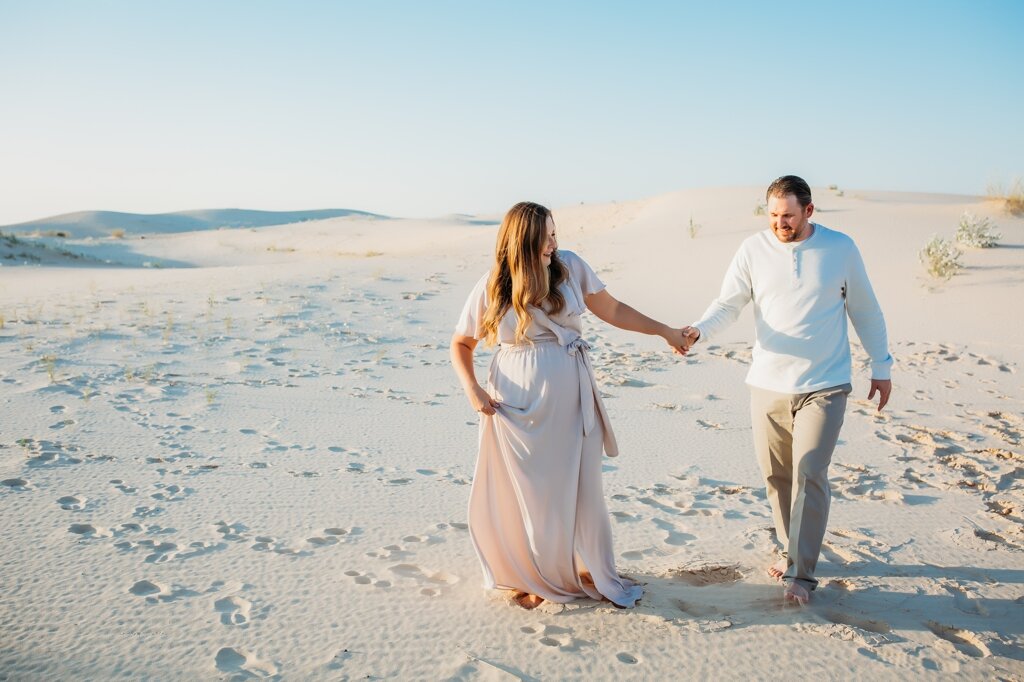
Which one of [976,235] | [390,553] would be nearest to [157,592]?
[390,553]

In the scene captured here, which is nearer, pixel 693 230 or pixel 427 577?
pixel 427 577

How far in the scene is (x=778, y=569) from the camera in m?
3.78


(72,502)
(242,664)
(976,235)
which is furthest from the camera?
(976,235)

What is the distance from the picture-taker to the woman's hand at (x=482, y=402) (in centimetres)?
349

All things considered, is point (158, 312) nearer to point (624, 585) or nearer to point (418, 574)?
point (418, 574)

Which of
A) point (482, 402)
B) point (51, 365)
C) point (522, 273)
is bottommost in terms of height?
point (51, 365)

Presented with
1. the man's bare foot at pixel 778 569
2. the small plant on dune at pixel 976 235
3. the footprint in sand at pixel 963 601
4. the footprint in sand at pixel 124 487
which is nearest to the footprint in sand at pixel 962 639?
the footprint in sand at pixel 963 601

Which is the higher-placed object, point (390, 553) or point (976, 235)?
point (976, 235)

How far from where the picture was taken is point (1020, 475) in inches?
209

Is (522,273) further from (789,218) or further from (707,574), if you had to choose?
(707,574)

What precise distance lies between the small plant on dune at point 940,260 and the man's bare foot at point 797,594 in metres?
10.3

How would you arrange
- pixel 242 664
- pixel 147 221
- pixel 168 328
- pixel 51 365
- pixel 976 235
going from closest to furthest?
pixel 242 664
pixel 51 365
pixel 168 328
pixel 976 235
pixel 147 221

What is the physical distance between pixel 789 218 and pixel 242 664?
2.99m

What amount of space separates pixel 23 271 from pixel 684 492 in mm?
16544
